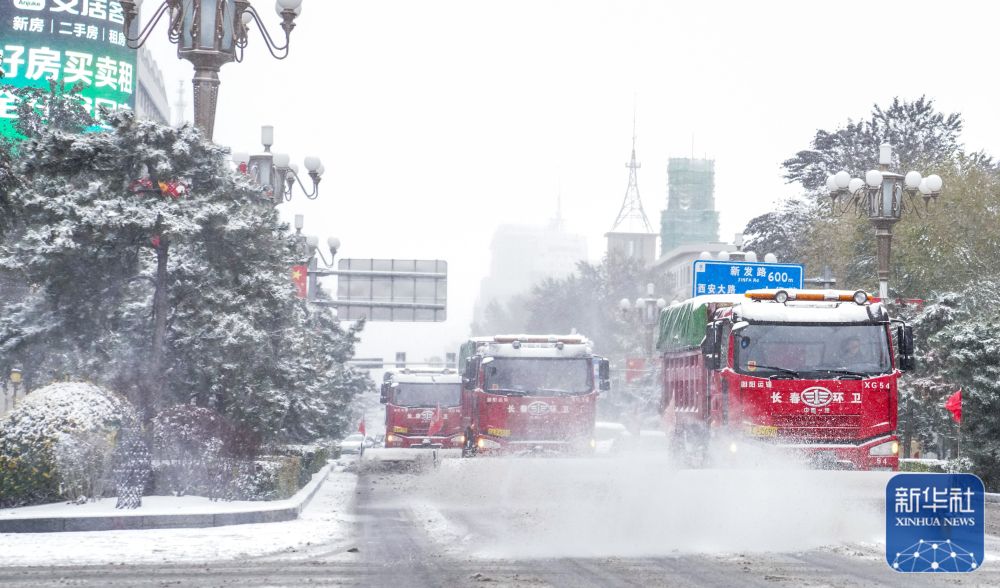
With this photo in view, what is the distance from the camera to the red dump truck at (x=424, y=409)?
4469 cm

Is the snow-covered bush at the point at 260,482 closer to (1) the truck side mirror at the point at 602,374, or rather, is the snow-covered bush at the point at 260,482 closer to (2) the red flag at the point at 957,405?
(1) the truck side mirror at the point at 602,374

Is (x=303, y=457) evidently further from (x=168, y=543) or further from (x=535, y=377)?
(x=168, y=543)

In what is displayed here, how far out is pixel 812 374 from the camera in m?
19.7

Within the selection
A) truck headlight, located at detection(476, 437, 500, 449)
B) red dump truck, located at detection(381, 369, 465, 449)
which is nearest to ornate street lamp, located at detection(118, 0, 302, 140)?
truck headlight, located at detection(476, 437, 500, 449)

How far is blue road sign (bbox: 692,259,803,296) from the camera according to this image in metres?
35.0

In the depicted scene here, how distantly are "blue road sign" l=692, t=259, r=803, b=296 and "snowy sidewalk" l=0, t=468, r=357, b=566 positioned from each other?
17.7 metres

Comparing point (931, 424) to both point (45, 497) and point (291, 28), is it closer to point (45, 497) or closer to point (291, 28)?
point (291, 28)

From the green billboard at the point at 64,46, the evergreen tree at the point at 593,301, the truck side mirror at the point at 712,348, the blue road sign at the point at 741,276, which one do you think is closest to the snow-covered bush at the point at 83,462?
the truck side mirror at the point at 712,348

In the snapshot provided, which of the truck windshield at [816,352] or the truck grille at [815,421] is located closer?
the truck grille at [815,421]

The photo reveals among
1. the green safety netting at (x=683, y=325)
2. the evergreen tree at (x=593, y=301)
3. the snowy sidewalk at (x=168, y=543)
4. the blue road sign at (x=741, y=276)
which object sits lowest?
the snowy sidewalk at (x=168, y=543)

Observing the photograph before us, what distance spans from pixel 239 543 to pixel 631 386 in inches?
2615

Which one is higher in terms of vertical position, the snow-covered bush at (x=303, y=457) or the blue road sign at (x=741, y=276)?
the blue road sign at (x=741, y=276)

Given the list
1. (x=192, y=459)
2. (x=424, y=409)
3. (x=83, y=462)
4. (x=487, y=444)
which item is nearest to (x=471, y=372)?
(x=487, y=444)

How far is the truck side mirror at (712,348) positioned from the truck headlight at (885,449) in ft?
7.98
